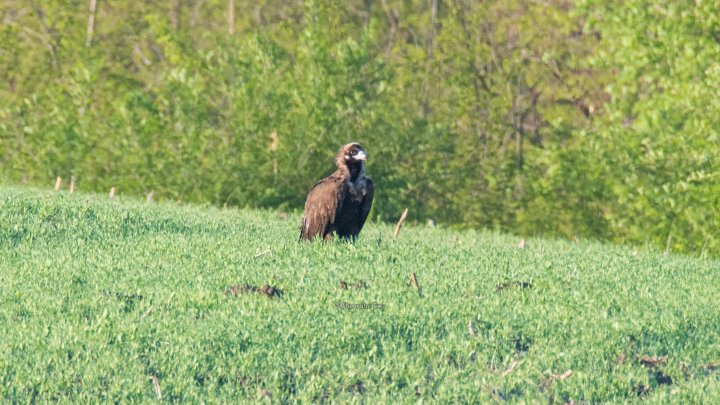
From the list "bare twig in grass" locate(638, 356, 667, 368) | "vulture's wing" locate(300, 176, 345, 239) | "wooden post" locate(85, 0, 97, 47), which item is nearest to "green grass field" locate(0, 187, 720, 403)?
"bare twig in grass" locate(638, 356, 667, 368)

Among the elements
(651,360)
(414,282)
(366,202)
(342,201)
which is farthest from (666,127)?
(651,360)

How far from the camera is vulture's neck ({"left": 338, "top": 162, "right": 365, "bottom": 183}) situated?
1384 centimetres

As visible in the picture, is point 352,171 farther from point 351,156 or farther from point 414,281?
point 414,281

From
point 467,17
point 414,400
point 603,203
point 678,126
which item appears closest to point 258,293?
point 414,400

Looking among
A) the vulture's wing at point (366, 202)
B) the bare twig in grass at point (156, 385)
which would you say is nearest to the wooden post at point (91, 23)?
the vulture's wing at point (366, 202)

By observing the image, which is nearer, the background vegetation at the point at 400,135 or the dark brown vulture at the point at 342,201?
the dark brown vulture at the point at 342,201

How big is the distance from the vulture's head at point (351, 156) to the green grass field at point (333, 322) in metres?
0.99

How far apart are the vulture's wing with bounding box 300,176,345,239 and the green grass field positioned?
0.30 meters

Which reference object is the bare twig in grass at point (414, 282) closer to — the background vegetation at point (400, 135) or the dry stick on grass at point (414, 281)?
the dry stick on grass at point (414, 281)

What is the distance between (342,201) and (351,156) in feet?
1.99

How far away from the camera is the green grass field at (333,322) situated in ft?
28.2

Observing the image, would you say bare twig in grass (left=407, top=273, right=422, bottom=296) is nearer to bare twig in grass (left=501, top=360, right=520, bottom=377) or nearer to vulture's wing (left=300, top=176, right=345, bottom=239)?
bare twig in grass (left=501, top=360, right=520, bottom=377)

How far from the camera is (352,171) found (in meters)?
13.9

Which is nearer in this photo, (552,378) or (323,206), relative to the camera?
(552,378)
